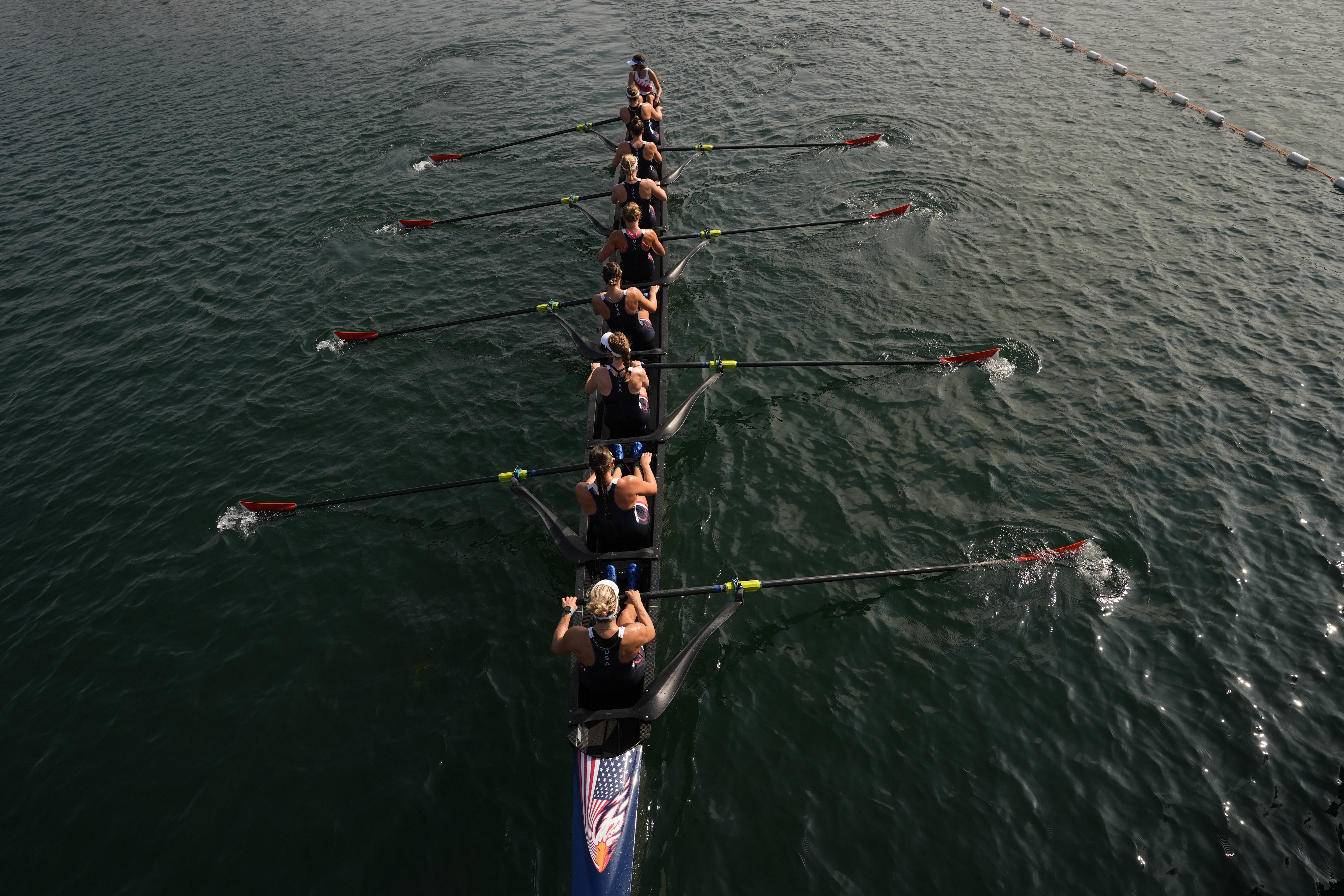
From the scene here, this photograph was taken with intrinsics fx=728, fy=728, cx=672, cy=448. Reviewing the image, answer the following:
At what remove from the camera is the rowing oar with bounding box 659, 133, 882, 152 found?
25.0m

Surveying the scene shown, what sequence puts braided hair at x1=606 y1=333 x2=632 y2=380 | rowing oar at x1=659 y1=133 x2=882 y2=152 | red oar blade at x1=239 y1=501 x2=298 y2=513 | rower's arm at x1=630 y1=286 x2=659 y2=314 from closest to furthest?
braided hair at x1=606 y1=333 x2=632 y2=380 < red oar blade at x1=239 y1=501 x2=298 y2=513 < rower's arm at x1=630 y1=286 x2=659 y2=314 < rowing oar at x1=659 y1=133 x2=882 y2=152

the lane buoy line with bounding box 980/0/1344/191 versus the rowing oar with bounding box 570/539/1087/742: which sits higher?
the lane buoy line with bounding box 980/0/1344/191

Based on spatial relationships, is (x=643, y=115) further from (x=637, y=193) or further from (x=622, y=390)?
(x=622, y=390)

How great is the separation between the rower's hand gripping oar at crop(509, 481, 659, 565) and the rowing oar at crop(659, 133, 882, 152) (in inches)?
660

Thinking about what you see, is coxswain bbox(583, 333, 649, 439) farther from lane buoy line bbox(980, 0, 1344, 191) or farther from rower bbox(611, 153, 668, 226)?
lane buoy line bbox(980, 0, 1344, 191)

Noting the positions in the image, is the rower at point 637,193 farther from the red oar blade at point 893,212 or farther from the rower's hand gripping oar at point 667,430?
the rower's hand gripping oar at point 667,430

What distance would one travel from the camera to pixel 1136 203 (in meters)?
22.7

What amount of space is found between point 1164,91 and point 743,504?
27.2 meters

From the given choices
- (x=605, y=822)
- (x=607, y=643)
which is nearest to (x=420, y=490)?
(x=607, y=643)

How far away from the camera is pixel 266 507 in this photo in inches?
597

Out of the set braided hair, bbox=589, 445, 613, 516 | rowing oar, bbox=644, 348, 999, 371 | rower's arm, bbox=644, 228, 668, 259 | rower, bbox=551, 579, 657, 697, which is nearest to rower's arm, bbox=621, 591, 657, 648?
rower, bbox=551, 579, 657, 697

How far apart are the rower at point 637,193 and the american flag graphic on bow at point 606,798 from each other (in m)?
15.0

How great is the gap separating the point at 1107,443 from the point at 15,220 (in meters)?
34.8

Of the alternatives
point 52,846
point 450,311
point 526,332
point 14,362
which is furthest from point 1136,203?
point 14,362
